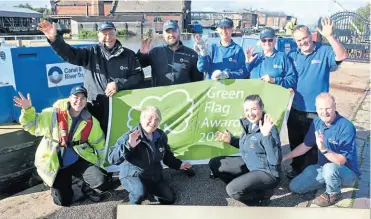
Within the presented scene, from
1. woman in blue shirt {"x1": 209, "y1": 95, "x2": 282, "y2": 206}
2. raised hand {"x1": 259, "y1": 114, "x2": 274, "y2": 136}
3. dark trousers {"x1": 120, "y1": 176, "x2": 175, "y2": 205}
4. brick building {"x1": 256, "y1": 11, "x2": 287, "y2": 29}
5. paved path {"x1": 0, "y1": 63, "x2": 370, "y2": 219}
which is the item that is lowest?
paved path {"x1": 0, "y1": 63, "x2": 370, "y2": 219}

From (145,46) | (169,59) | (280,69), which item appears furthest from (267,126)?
(145,46)

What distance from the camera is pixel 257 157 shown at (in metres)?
3.26

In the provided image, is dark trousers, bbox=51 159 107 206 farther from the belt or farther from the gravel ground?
the belt

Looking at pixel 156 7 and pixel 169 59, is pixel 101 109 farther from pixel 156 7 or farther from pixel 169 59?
pixel 156 7

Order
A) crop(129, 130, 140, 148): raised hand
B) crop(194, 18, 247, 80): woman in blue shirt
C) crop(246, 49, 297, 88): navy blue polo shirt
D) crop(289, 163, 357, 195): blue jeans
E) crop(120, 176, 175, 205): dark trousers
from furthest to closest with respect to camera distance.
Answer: crop(194, 18, 247, 80): woman in blue shirt, crop(246, 49, 297, 88): navy blue polo shirt, crop(289, 163, 357, 195): blue jeans, crop(120, 176, 175, 205): dark trousers, crop(129, 130, 140, 148): raised hand

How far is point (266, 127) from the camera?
308cm

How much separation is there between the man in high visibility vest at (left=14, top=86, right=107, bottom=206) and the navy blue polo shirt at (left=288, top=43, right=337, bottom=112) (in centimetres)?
241

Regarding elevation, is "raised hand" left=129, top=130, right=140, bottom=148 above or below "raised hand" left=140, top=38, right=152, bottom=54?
below

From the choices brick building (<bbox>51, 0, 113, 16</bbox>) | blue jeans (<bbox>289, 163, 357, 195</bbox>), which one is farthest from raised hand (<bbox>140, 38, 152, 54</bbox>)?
blue jeans (<bbox>289, 163, 357, 195</bbox>)

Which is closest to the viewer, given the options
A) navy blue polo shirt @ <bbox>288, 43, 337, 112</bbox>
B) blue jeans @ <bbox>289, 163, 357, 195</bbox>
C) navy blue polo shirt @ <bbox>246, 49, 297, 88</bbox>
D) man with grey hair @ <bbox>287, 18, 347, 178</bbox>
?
blue jeans @ <bbox>289, 163, 357, 195</bbox>

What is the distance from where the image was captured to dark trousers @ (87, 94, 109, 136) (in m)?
3.76

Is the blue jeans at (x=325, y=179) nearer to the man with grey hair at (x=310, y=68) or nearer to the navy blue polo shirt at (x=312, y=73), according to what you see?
the man with grey hair at (x=310, y=68)

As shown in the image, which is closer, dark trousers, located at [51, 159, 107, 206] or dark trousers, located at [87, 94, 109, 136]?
dark trousers, located at [51, 159, 107, 206]

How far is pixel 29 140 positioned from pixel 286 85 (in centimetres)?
313
